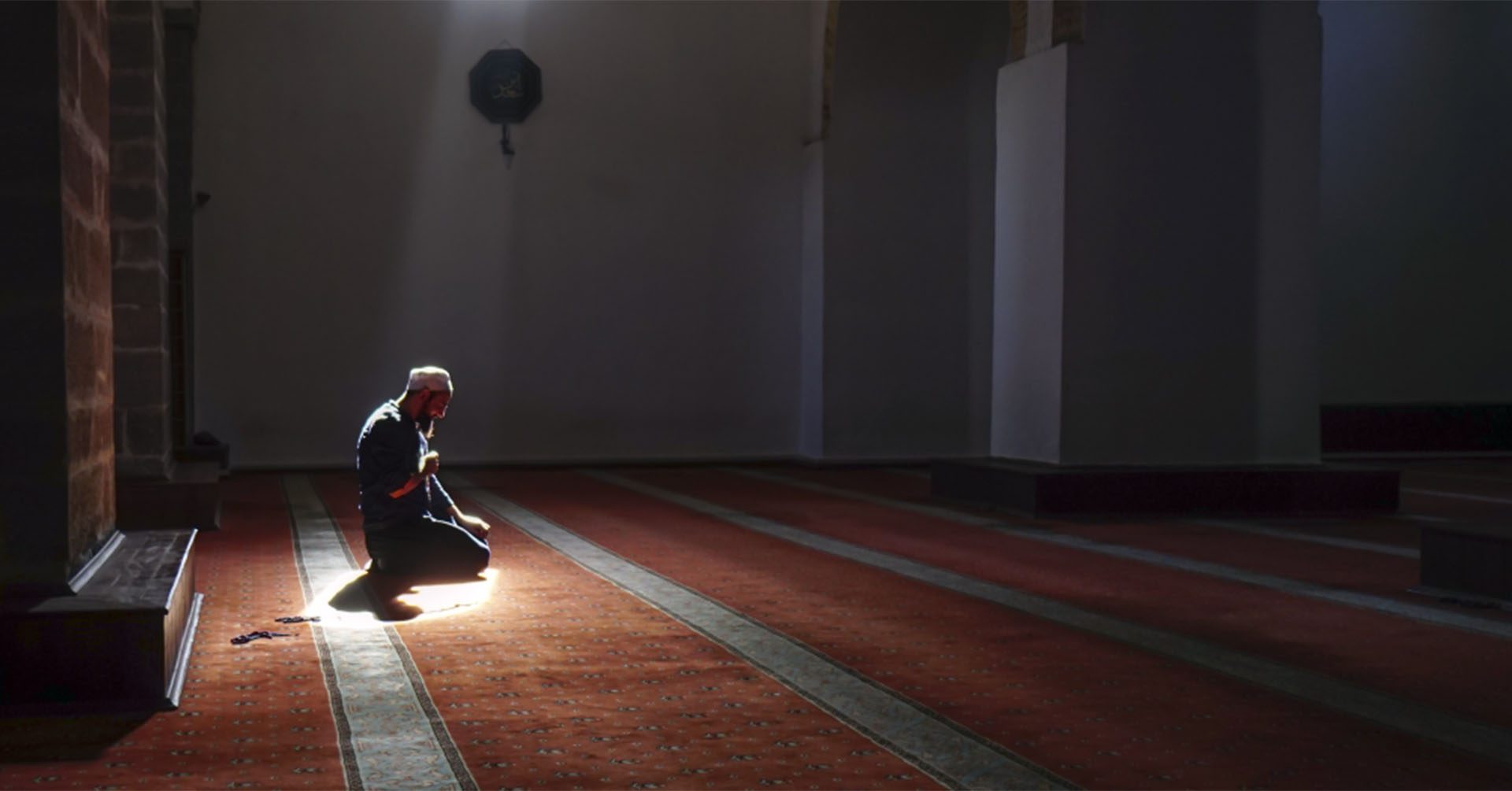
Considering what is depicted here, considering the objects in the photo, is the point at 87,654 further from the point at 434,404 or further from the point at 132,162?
the point at 132,162

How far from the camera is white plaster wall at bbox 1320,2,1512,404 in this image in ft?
44.8

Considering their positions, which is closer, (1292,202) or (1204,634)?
(1204,634)

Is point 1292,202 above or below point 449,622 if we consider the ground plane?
above

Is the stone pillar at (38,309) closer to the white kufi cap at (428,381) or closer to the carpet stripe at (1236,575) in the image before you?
the white kufi cap at (428,381)

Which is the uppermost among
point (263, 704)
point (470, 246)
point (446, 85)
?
point (446, 85)

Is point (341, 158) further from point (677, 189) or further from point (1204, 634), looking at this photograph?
point (1204, 634)

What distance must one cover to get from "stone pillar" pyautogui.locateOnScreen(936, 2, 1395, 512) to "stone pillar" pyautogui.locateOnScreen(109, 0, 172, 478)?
4637mm

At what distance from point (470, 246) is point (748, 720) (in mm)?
8652

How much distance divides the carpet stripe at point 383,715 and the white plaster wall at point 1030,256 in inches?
184

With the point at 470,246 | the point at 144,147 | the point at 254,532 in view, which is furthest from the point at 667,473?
the point at 144,147

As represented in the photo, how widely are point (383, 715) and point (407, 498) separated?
2.23 meters

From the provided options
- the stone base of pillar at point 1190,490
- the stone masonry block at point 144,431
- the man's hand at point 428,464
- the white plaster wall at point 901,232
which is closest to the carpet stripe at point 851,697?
the man's hand at point 428,464

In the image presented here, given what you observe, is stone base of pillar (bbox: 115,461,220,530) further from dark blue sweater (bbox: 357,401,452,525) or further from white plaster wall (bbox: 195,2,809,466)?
white plaster wall (bbox: 195,2,809,466)

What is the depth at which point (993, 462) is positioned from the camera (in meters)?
9.36
